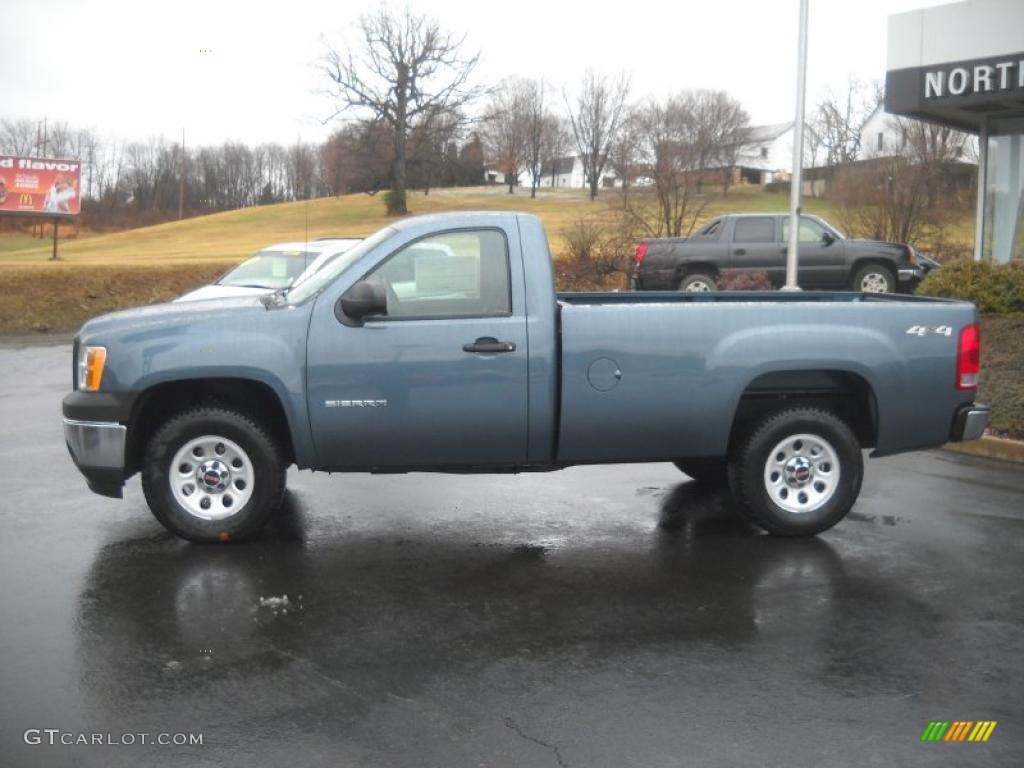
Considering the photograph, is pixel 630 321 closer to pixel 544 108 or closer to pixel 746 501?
pixel 746 501

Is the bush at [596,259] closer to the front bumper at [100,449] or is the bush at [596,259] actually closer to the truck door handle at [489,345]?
the truck door handle at [489,345]

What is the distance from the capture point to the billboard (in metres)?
35.6

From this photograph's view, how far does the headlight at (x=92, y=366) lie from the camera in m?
6.43

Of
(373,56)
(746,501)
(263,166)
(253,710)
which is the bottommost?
(253,710)

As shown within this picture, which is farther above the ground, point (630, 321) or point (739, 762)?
point (630, 321)

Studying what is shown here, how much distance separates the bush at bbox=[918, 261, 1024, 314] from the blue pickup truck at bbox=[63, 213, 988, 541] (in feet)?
24.2

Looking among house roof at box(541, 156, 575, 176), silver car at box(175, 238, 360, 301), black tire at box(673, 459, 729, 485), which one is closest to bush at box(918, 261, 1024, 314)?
black tire at box(673, 459, 729, 485)

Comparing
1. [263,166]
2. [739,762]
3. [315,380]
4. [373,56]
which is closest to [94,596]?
[315,380]

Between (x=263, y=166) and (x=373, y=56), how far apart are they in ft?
35.3

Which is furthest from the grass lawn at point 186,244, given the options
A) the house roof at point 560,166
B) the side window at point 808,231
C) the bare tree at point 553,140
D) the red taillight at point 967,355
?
the side window at point 808,231

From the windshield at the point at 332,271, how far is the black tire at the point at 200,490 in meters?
0.81

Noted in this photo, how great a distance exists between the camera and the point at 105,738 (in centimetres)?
406

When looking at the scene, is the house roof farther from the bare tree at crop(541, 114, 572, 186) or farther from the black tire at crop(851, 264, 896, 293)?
the black tire at crop(851, 264, 896, 293)

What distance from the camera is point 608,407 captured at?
258 inches
